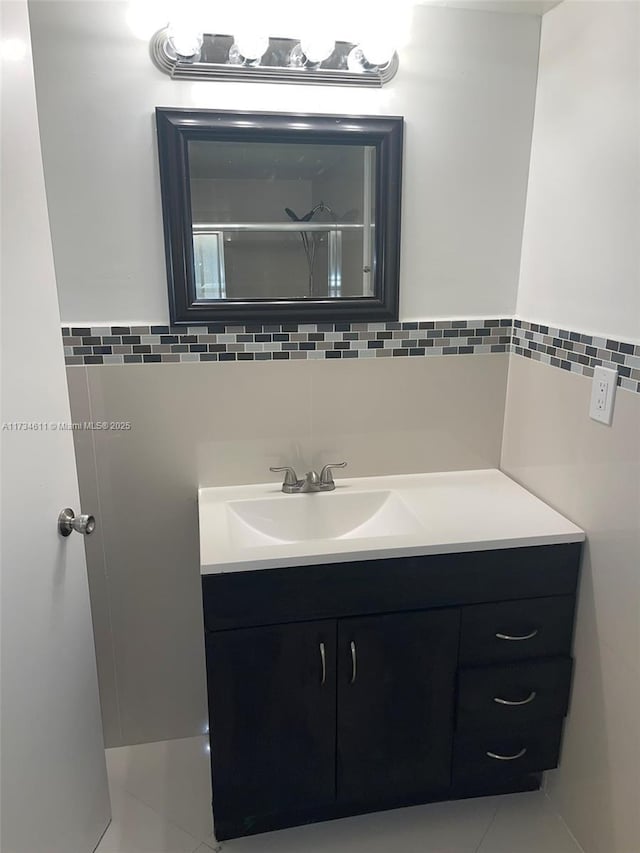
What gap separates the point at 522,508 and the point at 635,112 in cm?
97

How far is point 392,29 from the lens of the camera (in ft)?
5.19

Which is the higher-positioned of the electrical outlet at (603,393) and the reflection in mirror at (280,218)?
the reflection in mirror at (280,218)

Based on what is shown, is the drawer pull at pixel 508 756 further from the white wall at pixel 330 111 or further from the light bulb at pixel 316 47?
the light bulb at pixel 316 47

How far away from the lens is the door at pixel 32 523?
1111 millimetres

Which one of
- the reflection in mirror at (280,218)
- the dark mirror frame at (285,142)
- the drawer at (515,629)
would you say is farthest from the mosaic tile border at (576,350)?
the drawer at (515,629)

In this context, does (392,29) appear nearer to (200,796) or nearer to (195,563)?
(195,563)

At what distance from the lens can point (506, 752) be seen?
1.66 meters

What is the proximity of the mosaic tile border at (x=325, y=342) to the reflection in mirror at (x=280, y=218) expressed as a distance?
0.36ft

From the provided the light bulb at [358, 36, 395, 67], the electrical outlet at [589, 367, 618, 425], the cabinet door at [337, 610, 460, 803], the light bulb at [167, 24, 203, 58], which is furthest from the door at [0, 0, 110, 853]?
the electrical outlet at [589, 367, 618, 425]

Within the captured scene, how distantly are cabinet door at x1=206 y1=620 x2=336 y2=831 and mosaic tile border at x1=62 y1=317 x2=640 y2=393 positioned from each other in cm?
75

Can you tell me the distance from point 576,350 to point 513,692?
2.98 feet

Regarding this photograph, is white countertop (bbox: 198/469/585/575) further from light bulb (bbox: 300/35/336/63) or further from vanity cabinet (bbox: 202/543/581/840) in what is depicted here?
light bulb (bbox: 300/35/336/63)

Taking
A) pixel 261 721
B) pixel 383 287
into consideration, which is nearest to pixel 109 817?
pixel 261 721

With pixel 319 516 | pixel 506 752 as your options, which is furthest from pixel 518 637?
pixel 319 516
